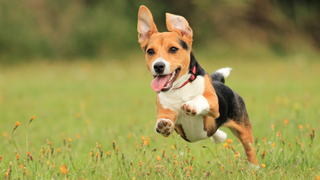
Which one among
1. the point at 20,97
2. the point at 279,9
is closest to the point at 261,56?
the point at 279,9

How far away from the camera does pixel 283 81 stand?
465 inches

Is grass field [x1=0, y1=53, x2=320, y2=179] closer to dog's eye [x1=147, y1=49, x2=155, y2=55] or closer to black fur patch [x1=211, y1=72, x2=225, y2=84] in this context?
dog's eye [x1=147, y1=49, x2=155, y2=55]

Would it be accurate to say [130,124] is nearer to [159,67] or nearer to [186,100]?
[186,100]

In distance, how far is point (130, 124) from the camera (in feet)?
22.8

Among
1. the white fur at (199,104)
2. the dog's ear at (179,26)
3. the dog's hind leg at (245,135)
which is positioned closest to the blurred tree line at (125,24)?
the dog's hind leg at (245,135)

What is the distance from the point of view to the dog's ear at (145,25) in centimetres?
317

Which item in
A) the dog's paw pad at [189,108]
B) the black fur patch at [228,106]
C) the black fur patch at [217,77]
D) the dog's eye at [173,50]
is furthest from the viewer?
the black fur patch at [217,77]

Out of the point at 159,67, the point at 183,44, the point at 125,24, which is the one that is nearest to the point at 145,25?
the point at 183,44

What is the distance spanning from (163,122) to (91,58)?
47.6 ft

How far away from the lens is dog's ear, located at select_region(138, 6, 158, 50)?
3.17 m

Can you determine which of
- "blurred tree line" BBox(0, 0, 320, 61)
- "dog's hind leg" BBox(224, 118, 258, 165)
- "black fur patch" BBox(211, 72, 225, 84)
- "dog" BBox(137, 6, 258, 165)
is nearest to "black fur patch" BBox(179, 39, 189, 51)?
"dog" BBox(137, 6, 258, 165)

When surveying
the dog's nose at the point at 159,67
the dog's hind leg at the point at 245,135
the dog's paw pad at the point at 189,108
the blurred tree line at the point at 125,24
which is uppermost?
the dog's nose at the point at 159,67

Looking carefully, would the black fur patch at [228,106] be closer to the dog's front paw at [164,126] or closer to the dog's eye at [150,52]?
the dog's front paw at [164,126]

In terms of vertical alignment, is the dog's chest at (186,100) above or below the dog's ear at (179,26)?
below
